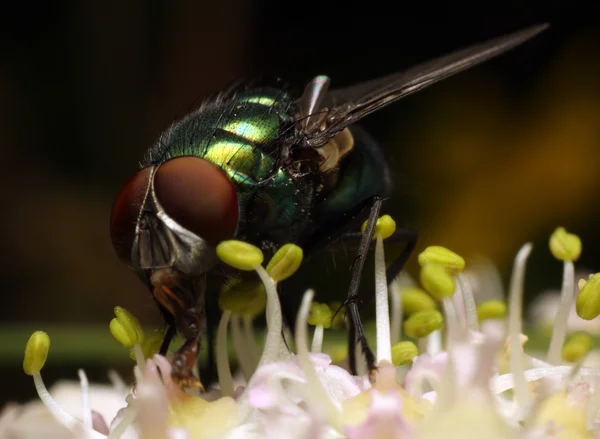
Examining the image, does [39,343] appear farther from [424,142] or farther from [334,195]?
[424,142]

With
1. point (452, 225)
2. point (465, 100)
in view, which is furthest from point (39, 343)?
point (465, 100)

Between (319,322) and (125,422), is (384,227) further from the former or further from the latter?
(125,422)

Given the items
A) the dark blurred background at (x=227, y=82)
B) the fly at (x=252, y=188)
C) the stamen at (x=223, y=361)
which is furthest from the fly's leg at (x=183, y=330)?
the dark blurred background at (x=227, y=82)

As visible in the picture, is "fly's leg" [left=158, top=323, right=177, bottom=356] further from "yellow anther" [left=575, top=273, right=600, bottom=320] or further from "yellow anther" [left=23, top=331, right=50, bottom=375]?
"yellow anther" [left=575, top=273, right=600, bottom=320]

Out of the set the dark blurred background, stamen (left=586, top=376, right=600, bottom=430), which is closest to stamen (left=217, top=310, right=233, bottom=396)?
stamen (left=586, top=376, right=600, bottom=430)

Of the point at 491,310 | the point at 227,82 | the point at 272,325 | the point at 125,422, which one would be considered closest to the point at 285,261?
the point at 272,325

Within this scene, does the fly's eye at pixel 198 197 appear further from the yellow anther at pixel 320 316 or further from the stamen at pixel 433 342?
the stamen at pixel 433 342
